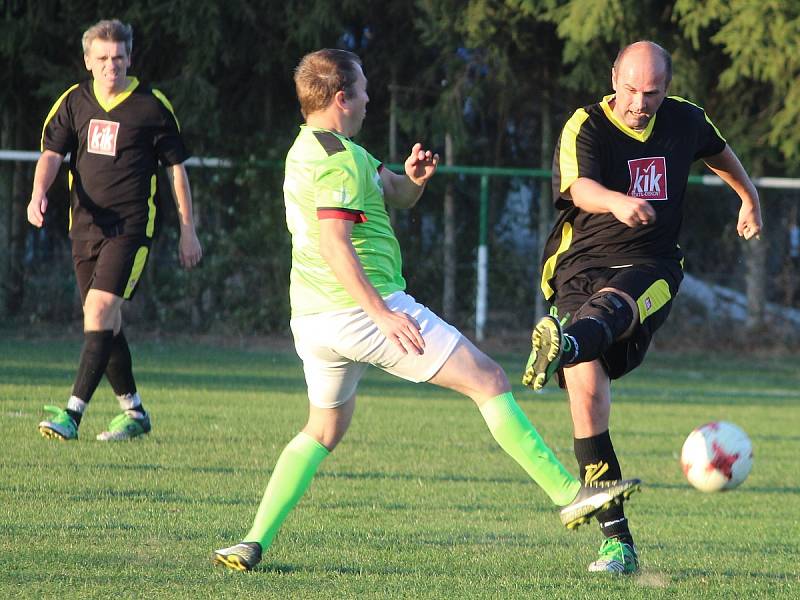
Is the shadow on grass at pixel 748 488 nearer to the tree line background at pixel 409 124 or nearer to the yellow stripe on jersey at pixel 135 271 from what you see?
the yellow stripe on jersey at pixel 135 271

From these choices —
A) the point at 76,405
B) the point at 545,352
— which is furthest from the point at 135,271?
the point at 545,352

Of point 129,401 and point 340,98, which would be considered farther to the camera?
point 129,401

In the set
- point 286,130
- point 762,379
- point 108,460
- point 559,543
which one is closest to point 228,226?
point 286,130

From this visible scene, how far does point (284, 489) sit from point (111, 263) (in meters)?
3.51

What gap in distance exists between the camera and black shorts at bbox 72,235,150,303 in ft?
25.3

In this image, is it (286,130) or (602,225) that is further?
(286,130)

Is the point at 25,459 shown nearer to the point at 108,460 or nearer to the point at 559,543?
the point at 108,460

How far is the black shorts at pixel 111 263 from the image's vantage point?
25.3 feet

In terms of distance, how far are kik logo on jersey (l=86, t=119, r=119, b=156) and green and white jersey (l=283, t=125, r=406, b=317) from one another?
11.5ft

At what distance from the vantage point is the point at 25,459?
6.77 m

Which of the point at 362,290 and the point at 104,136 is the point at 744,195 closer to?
the point at 362,290

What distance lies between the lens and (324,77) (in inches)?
174

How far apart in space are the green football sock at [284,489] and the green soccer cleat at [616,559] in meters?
1.13

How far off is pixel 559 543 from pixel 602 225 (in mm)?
1334
